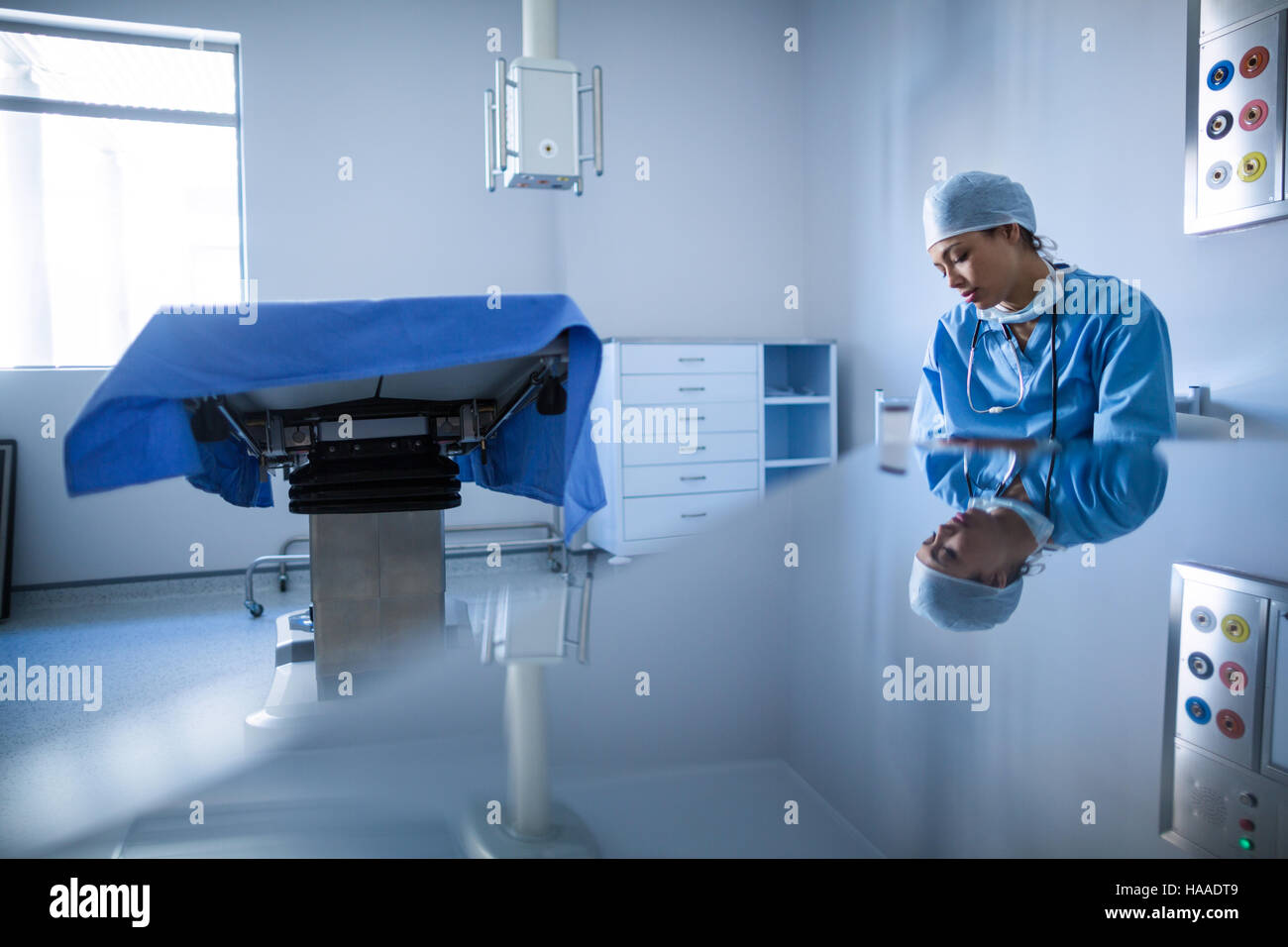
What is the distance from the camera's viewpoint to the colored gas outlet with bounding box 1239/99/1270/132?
5.82 feet

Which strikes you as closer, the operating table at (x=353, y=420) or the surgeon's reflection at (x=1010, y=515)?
the surgeon's reflection at (x=1010, y=515)

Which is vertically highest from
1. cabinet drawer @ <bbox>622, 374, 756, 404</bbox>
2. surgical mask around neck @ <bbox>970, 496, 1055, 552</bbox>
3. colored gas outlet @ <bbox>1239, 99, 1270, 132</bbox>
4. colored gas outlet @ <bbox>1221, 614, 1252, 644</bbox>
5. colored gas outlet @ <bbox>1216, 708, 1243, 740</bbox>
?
colored gas outlet @ <bbox>1239, 99, 1270, 132</bbox>

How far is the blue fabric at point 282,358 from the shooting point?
0.85 metres

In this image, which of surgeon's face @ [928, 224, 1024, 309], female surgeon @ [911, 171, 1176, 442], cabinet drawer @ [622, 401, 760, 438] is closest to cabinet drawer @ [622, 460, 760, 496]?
cabinet drawer @ [622, 401, 760, 438]

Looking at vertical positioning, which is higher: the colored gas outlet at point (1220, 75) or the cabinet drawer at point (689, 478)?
the colored gas outlet at point (1220, 75)

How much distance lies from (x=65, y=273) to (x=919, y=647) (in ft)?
13.3

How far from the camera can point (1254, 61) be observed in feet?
5.87

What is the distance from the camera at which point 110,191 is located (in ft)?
11.6

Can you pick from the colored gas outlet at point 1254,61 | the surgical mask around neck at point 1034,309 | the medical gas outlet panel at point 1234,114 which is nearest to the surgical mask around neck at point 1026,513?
the surgical mask around neck at point 1034,309

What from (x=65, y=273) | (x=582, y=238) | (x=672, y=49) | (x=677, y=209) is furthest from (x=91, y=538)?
(x=672, y=49)

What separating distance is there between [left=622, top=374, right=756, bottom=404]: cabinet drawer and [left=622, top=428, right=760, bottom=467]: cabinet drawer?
0.16m

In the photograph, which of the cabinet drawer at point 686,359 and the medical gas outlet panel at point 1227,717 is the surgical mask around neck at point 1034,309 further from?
the cabinet drawer at point 686,359

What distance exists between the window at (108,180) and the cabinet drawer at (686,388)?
1.78 metres

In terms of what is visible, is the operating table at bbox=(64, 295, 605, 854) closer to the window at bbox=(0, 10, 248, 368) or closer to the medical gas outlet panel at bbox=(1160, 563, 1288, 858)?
the medical gas outlet panel at bbox=(1160, 563, 1288, 858)
